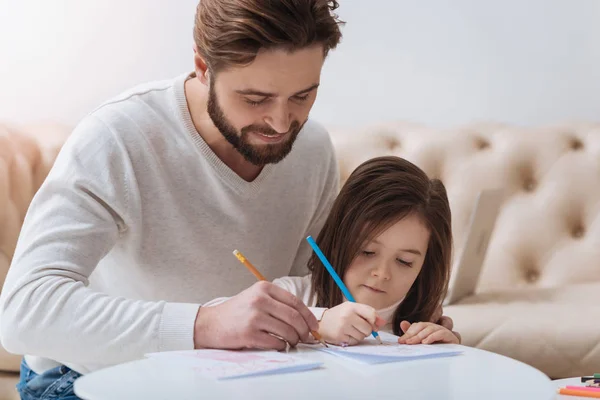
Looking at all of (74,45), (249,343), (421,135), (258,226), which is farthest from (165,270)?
(74,45)

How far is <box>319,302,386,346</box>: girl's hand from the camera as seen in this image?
Answer: 107 cm

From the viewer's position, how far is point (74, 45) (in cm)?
312

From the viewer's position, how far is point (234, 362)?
2.94ft

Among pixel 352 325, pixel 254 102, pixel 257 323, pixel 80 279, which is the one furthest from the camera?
pixel 254 102

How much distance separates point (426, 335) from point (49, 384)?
2.16 ft

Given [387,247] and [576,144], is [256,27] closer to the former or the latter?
[387,247]

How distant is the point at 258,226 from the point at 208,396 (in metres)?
0.76

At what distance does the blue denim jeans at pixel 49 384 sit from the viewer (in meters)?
1.33

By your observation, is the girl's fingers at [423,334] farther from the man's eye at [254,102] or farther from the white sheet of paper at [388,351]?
the man's eye at [254,102]

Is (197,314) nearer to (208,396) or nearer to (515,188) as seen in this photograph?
(208,396)

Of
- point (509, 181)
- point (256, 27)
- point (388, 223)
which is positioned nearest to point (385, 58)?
point (509, 181)

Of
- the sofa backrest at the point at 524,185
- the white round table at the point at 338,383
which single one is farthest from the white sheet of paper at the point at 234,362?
the sofa backrest at the point at 524,185

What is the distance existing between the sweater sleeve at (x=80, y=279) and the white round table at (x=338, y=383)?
0.17m

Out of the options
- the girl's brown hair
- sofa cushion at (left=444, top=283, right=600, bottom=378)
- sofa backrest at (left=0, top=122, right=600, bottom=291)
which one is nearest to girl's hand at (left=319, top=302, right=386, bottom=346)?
the girl's brown hair
